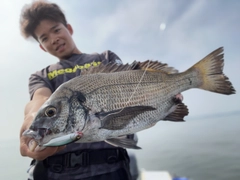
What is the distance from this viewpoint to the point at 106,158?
1.92 m

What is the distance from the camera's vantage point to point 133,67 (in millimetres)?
1616

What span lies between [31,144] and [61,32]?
1429mm

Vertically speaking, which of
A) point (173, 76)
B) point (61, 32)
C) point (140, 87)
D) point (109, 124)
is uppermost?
point (61, 32)

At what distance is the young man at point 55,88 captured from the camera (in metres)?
1.85

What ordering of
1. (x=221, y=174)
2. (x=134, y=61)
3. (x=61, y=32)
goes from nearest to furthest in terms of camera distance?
1. (x=134, y=61)
2. (x=61, y=32)
3. (x=221, y=174)

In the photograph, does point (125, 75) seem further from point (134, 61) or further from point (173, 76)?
point (173, 76)

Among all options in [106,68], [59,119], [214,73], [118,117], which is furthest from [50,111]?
[214,73]

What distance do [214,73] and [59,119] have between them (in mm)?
1437

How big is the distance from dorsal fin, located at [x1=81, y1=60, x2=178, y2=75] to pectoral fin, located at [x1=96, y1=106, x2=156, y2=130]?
1.25 ft

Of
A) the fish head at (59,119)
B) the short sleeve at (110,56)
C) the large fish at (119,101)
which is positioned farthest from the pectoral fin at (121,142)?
the short sleeve at (110,56)

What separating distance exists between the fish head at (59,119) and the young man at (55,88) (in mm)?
286

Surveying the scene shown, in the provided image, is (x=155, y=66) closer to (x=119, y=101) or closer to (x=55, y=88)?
(x=119, y=101)

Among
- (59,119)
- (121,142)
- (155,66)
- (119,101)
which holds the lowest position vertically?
(121,142)

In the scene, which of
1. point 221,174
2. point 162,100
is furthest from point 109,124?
point 221,174
